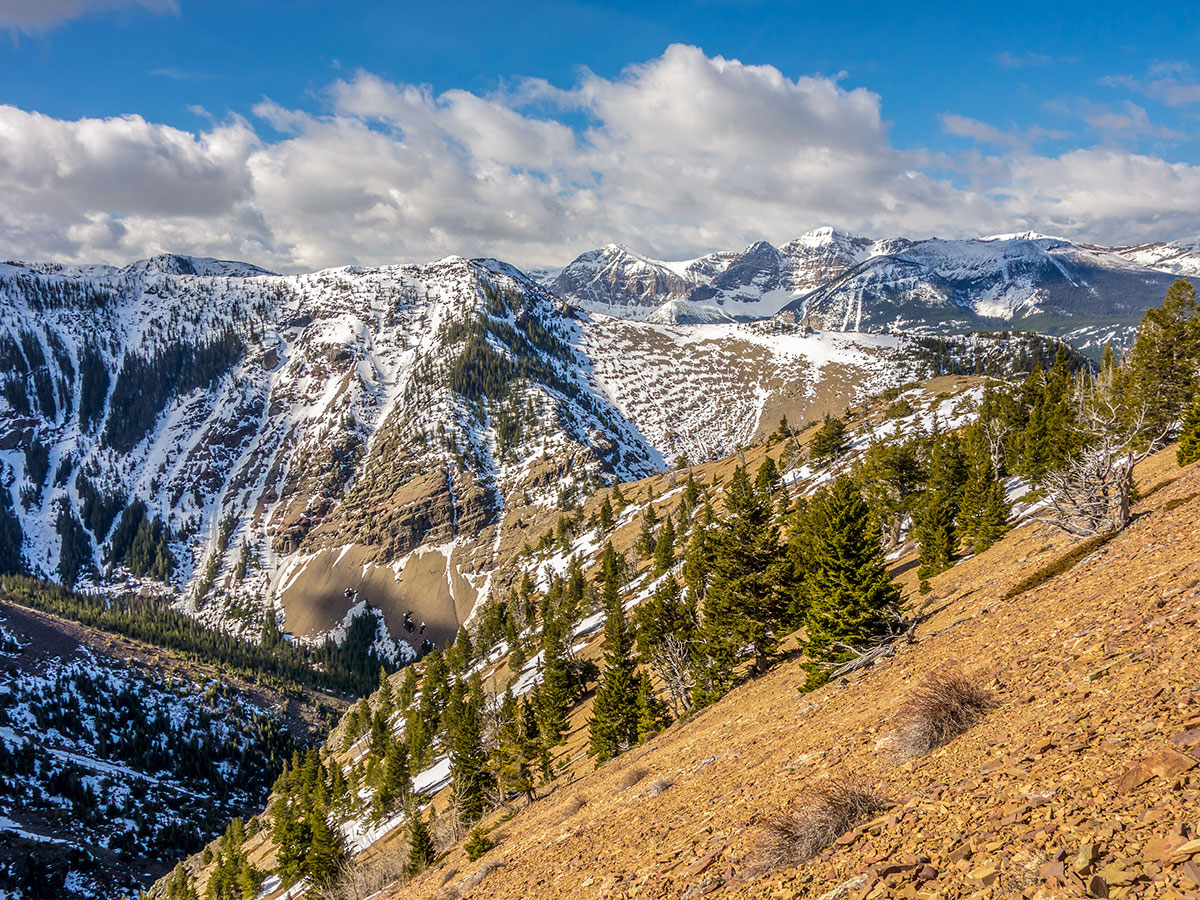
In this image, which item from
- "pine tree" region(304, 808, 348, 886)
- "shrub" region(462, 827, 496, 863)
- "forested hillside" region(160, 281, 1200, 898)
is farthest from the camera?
"pine tree" region(304, 808, 348, 886)

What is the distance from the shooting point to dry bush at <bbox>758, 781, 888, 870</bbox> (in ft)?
29.6

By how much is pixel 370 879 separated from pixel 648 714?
1968 cm

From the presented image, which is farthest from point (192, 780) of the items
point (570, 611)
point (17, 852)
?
point (570, 611)

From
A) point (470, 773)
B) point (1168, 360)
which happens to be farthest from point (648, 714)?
point (1168, 360)

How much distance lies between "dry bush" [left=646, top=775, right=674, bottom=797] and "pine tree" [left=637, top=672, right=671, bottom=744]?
19636 mm

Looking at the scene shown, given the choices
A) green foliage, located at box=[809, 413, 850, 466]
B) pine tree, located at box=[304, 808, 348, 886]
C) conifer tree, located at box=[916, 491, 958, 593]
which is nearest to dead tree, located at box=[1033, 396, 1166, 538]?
conifer tree, located at box=[916, 491, 958, 593]

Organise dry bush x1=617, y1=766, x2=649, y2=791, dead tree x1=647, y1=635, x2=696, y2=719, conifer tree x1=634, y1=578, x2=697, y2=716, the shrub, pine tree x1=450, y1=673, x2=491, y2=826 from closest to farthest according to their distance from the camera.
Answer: dry bush x1=617, y1=766, x2=649, y2=791 < the shrub < dead tree x1=647, y1=635, x2=696, y2=719 < conifer tree x1=634, y1=578, x2=697, y2=716 < pine tree x1=450, y1=673, x2=491, y2=826

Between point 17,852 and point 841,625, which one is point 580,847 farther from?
point 17,852

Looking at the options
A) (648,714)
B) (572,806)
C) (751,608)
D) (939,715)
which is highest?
(939,715)

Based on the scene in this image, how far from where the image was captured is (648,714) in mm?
40031

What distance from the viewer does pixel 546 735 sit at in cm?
5550

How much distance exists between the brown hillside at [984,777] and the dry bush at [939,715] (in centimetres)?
38

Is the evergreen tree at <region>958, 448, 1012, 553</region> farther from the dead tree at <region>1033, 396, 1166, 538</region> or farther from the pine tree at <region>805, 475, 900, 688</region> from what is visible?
the pine tree at <region>805, 475, 900, 688</region>

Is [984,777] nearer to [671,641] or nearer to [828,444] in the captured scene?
[671,641]
